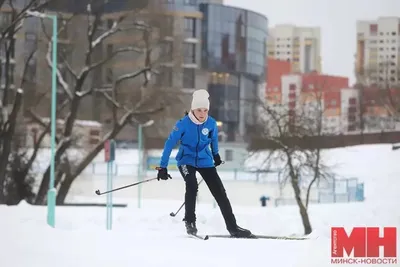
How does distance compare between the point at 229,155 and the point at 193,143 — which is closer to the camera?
the point at 193,143

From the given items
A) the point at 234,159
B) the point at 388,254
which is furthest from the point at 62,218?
the point at 388,254

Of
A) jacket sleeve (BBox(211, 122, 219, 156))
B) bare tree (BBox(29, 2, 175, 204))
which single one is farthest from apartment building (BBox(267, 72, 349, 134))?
bare tree (BBox(29, 2, 175, 204))

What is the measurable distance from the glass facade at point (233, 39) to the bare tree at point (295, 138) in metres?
0.64

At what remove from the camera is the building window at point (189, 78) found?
785cm

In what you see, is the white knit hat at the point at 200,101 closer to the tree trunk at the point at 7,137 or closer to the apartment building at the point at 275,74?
the apartment building at the point at 275,74

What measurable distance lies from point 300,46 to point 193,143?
228 centimetres

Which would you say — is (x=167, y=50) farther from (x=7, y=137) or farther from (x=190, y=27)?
(x=7, y=137)

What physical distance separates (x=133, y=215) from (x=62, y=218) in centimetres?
92

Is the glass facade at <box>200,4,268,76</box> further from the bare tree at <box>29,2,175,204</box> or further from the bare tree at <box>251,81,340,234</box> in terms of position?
the bare tree at <box>29,2,175,204</box>

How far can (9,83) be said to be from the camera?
36.2 ft

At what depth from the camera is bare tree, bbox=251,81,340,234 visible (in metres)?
6.45

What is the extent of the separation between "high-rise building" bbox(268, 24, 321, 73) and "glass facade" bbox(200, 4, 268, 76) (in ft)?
0.56

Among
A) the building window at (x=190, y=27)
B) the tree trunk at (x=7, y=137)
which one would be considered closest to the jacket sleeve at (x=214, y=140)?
the building window at (x=190, y=27)

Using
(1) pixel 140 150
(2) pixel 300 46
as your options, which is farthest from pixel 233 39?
(2) pixel 300 46
